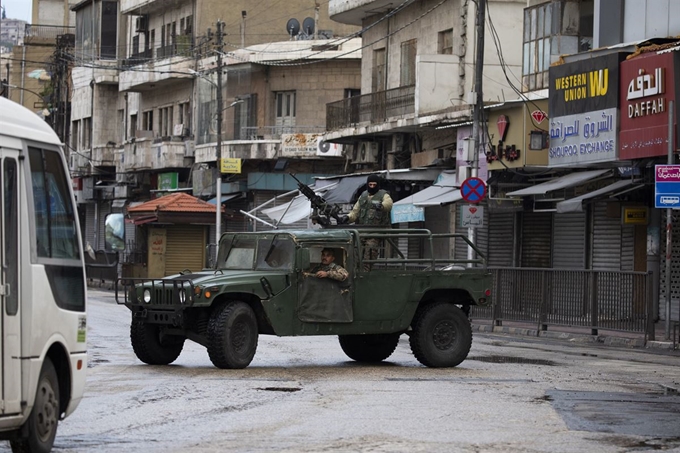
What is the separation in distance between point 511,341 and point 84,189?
45.5 metres

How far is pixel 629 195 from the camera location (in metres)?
28.2

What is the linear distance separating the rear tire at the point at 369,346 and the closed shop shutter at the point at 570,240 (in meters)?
14.7

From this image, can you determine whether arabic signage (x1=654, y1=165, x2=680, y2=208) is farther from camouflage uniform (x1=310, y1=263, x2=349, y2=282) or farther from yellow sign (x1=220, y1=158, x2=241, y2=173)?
yellow sign (x1=220, y1=158, x2=241, y2=173)

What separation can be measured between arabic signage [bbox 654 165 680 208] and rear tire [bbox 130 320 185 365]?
9.26m

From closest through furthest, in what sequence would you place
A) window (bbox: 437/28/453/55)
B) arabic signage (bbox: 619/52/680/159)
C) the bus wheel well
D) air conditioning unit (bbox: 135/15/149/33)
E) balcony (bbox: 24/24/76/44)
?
the bus wheel well, arabic signage (bbox: 619/52/680/159), window (bbox: 437/28/453/55), air conditioning unit (bbox: 135/15/149/33), balcony (bbox: 24/24/76/44)

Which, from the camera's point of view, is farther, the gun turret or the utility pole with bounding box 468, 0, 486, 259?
the utility pole with bounding box 468, 0, 486, 259

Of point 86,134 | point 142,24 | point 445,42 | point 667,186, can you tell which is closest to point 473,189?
point 667,186

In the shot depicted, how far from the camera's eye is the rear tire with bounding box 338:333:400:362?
17.4m

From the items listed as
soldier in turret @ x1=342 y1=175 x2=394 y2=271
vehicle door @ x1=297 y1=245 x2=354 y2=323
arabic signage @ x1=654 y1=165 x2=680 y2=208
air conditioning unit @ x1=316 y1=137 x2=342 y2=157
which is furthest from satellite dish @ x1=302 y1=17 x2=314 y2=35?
vehicle door @ x1=297 y1=245 x2=354 y2=323

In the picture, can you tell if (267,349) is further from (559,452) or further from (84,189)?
(84,189)

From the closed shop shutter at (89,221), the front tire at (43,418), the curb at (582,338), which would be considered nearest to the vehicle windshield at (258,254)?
the front tire at (43,418)

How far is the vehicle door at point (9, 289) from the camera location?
8539 mm

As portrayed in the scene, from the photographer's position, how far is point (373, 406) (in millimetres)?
12156

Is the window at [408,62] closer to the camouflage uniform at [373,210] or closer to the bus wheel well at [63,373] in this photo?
the camouflage uniform at [373,210]
